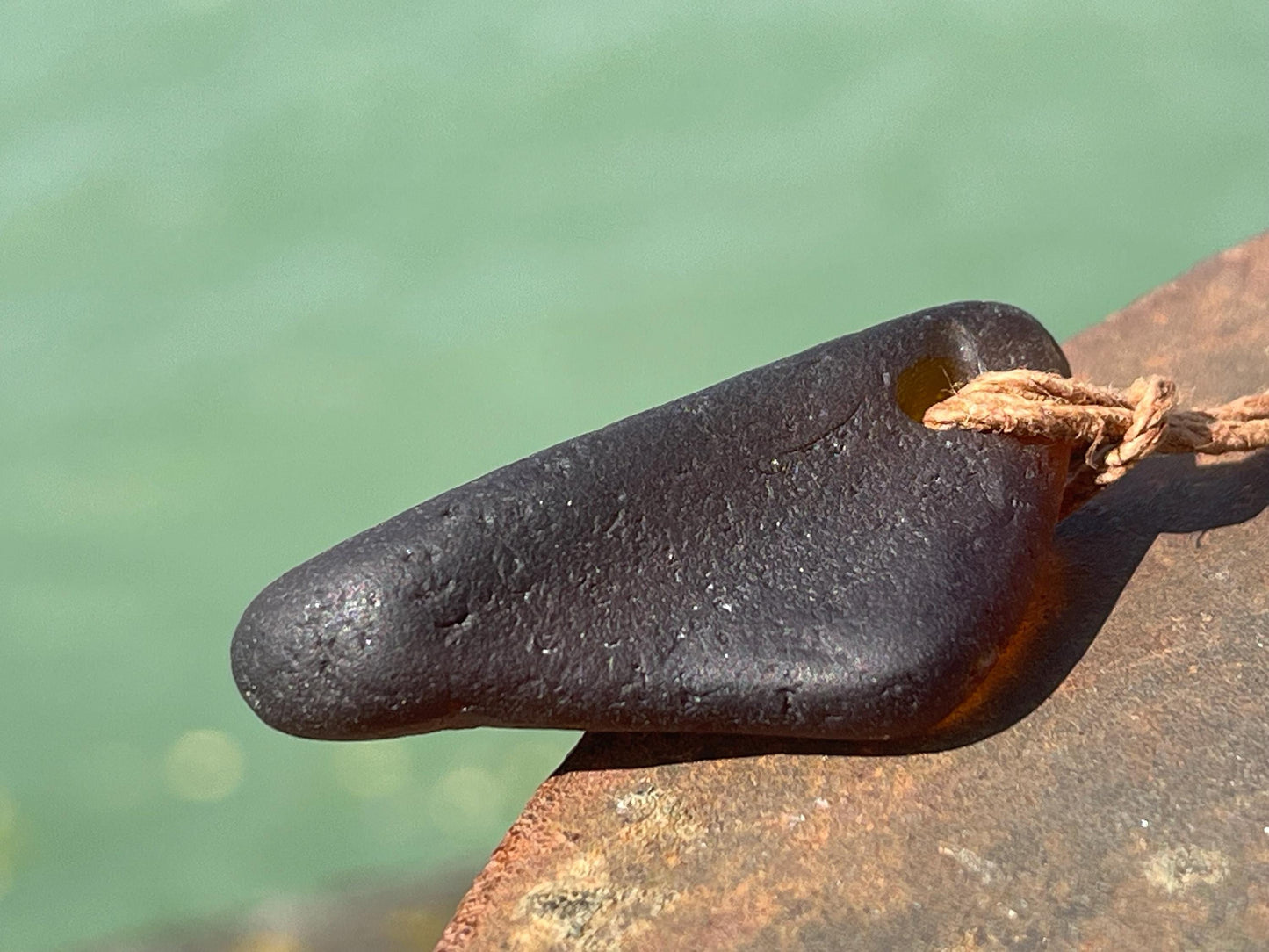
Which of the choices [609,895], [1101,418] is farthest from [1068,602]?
[609,895]

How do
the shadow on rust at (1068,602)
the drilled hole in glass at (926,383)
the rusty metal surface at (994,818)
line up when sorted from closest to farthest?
the rusty metal surface at (994,818)
the shadow on rust at (1068,602)
the drilled hole in glass at (926,383)

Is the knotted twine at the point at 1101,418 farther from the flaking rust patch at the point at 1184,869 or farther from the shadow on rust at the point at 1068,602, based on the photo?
the flaking rust patch at the point at 1184,869

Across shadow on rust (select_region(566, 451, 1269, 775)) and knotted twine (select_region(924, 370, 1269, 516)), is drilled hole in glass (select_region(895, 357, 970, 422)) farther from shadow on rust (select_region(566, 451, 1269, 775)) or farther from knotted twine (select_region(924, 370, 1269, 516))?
shadow on rust (select_region(566, 451, 1269, 775))

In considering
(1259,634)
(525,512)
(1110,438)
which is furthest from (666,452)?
(1259,634)

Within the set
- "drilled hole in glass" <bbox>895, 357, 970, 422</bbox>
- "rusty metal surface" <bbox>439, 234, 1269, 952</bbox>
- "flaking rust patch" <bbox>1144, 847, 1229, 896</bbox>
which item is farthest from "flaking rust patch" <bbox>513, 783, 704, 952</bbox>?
"drilled hole in glass" <bbox>895, 357, 970, 422</bbox>

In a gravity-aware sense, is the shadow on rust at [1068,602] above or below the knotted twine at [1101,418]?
below

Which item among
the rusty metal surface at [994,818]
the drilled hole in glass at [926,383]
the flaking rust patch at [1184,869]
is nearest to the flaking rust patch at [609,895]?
the rusty metal surface at [994,818]

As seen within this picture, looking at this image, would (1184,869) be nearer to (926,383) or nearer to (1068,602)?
(1068,602)
